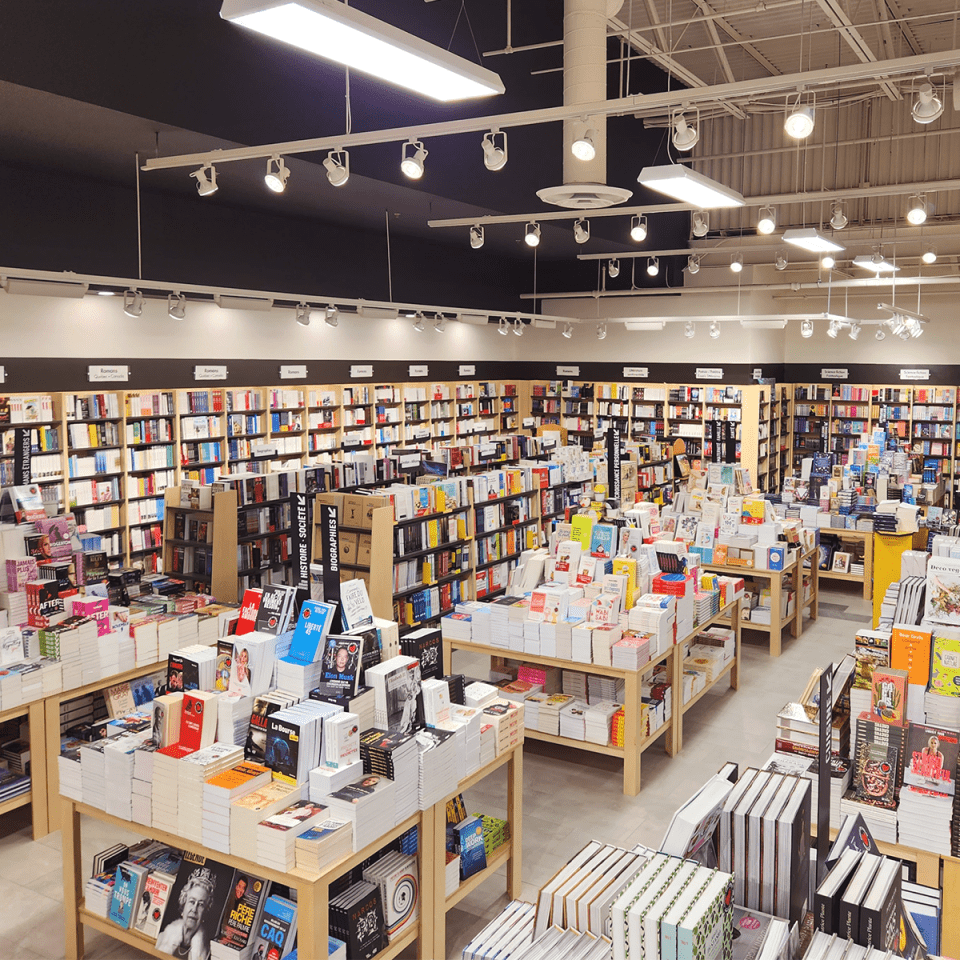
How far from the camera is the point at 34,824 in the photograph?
509 cm

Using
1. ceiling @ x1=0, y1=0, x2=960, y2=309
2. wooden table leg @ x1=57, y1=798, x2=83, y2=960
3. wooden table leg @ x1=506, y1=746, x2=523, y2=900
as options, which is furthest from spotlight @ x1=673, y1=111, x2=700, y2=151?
wooden table leg @ x1=57, y1=798, x2=83, y2=960

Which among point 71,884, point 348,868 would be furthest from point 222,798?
point 71,884

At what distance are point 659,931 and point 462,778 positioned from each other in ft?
6.89

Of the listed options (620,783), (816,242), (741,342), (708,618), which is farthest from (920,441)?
(620,783)

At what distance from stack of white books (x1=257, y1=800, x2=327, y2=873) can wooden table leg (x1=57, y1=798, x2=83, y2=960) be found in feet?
3.94

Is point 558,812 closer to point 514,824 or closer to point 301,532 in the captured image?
point 514,824

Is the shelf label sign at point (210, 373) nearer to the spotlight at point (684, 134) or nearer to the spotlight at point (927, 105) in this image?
the spotlight at point (684, 134)

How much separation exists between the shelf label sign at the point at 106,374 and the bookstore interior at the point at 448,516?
0.11 ft

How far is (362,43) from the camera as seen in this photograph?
3.04m

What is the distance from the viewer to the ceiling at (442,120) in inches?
238

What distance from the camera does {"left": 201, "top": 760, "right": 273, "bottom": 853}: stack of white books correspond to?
3.46 meters

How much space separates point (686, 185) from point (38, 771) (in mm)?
5025

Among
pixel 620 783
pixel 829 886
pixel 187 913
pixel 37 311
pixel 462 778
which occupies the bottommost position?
pixel 620 783

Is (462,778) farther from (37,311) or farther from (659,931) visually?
(37,311)
